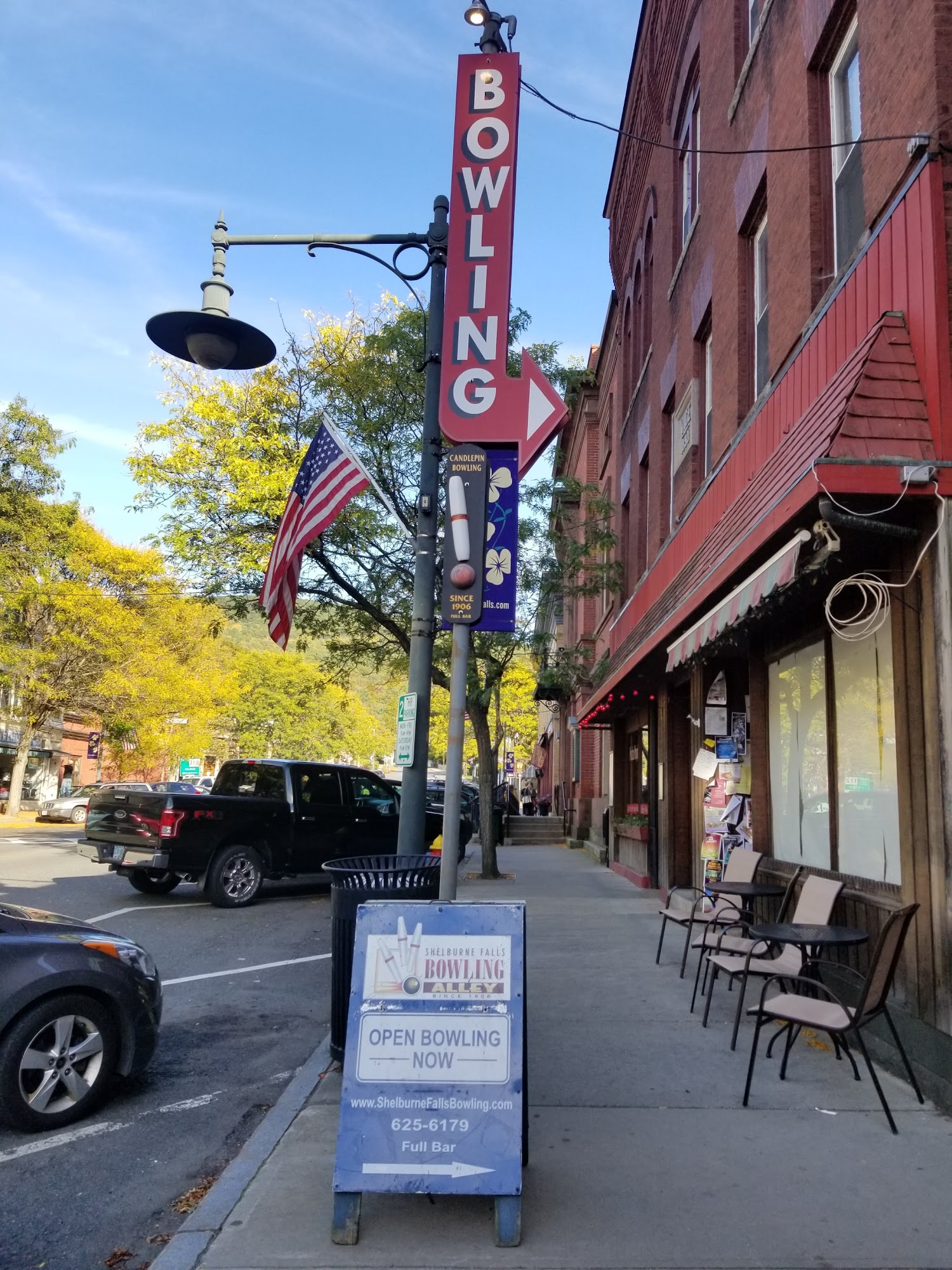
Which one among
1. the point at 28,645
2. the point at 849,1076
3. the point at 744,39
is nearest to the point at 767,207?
the point at 744,39

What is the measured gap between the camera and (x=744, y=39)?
10.3 meters

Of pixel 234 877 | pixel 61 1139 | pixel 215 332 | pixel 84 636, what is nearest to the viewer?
pixel 61 1139

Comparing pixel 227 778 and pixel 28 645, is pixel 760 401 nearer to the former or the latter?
pixel 227 778

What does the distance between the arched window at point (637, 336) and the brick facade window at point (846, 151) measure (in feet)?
31.4

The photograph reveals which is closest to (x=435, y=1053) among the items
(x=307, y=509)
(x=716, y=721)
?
(x=307, y=509)

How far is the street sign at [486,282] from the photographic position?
571cm

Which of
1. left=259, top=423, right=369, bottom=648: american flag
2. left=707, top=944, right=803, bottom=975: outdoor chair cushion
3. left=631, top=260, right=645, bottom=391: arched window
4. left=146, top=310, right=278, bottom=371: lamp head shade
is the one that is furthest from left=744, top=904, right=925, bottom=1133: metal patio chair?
left=631, top=260, right=645, bottom=391: arched window

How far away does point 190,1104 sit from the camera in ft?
17.3

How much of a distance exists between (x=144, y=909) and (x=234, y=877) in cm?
116

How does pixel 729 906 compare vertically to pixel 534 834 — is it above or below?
above

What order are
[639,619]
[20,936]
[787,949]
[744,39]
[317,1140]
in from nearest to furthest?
1. [317,1140]
2. [20,936]
3. [787,949]
4. [744,39]
5. [639,619]

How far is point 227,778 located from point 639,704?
684cm

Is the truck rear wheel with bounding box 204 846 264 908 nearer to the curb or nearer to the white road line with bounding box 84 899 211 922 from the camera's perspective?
the white road line with bounding box 84 899 211 922

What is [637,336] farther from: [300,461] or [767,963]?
[767,963]
